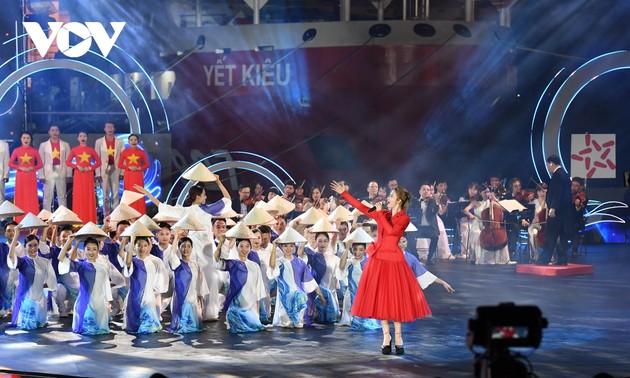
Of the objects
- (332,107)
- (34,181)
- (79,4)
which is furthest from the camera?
(332,107)

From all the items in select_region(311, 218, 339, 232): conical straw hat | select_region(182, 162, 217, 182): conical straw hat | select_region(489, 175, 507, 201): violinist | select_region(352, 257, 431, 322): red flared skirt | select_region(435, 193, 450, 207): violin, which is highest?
select_region(489, 175, 507, 201): violinist

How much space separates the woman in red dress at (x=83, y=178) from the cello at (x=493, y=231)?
18.4ft

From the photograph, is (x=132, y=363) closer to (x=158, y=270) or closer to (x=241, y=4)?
(x=158, y=270)

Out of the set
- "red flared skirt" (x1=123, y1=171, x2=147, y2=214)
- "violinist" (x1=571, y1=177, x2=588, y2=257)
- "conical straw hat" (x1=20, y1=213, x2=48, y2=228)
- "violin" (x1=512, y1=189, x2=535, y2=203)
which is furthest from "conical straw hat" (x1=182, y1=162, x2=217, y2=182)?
"violinist" (x1=571, y1=177, x2=588, y2=257)

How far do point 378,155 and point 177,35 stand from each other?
4164 mm

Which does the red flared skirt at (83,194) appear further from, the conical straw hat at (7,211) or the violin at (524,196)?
the violin at (524,196)

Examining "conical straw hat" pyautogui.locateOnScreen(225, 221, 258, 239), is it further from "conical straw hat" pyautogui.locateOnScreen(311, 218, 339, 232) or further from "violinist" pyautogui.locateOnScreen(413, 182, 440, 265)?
"violinist" pyautogui.locateOnScreen(413, 182, 440, 265)

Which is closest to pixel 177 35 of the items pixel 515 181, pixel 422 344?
pixel 515 181

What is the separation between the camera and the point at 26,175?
1495cm

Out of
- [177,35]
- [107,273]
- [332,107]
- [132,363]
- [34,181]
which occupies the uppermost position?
[177,35]

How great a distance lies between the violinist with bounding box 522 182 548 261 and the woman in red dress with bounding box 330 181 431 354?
737 centimetres

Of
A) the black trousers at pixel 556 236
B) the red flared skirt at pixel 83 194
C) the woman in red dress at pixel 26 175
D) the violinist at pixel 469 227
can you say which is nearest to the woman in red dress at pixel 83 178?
the red flared skirt at pixel 83 194

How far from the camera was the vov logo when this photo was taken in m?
16.0

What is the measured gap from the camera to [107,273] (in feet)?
30.5
